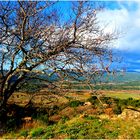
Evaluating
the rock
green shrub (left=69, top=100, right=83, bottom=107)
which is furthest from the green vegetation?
the rock

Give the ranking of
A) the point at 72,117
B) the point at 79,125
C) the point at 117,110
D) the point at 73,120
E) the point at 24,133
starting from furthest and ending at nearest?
1. the point at 117,110
2. the point at 72,117
3. the point at 73,120
4. the point at 79,125
5. the point at 24,133

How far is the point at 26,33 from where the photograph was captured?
14414 mm

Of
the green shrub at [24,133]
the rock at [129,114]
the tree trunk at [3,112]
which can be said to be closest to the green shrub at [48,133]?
the green shrub at [24,133]

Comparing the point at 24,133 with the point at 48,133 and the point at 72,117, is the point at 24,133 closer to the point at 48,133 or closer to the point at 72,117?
the point at 48,133

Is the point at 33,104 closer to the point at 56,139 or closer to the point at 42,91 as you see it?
the point at 42,91

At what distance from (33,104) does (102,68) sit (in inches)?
288

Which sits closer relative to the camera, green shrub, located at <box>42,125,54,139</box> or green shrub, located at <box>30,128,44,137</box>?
green shrub, located at <box>42,125,54,139</box>

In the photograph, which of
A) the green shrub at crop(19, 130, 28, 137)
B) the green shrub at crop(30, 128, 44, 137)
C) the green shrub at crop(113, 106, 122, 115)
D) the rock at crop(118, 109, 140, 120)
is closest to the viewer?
the green shrub at crop(30, 128, 44, 137)

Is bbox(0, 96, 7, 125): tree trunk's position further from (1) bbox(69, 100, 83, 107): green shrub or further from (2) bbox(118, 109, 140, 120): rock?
(2) bbox(118, 109, 140, 120): rock

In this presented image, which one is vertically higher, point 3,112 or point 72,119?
point 3,112

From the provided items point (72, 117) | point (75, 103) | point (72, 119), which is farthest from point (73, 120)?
point (75, 103)

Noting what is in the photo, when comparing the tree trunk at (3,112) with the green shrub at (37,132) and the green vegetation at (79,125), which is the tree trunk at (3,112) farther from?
the green shrub at (37,132)

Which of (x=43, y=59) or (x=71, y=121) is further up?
(x=43, y=59)

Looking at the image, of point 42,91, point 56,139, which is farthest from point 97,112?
point 56,139
